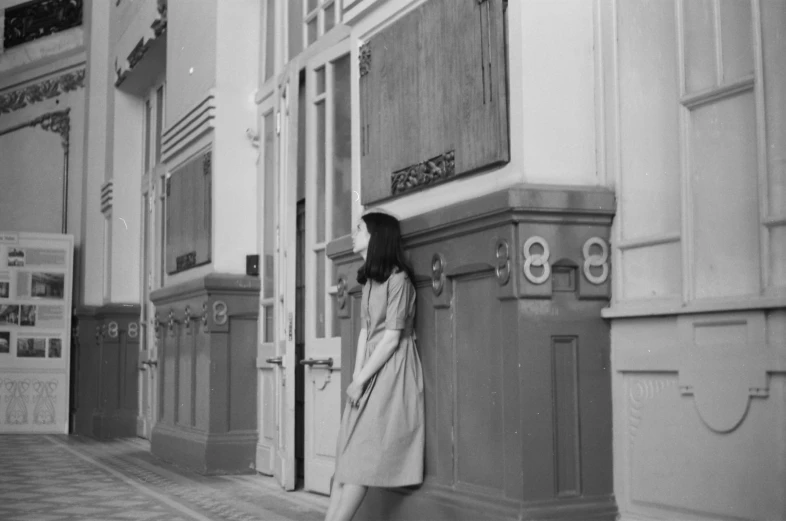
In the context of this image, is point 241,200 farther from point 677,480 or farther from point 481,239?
point 677,480

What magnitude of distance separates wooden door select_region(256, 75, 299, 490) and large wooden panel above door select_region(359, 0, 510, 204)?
154 cm

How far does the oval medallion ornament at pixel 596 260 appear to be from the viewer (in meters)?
3.57

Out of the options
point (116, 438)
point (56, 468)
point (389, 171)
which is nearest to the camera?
point (389, 171)

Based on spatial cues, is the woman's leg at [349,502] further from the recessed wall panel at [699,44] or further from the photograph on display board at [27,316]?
the photograph on display board at [27,316]

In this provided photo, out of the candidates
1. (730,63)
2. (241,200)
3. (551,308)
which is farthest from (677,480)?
(241,200)

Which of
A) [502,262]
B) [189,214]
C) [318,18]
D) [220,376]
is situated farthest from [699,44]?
[189,214]

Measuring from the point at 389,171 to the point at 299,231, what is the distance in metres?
2.67

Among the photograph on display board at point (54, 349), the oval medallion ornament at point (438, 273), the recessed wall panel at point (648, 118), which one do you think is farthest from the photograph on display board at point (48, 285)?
the recessed wall panel at point (648, 118)

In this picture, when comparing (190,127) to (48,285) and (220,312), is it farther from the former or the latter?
(48,285)

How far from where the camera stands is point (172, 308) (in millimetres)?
8328

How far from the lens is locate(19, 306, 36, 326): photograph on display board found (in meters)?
11.6

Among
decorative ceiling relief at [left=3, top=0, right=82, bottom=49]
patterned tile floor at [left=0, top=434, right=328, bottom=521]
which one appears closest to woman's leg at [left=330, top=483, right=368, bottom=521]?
patterned tile floor at [left=0, top=434, right=328, bottom=521]

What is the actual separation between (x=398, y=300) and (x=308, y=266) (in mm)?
2194

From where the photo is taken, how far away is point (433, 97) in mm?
4203
